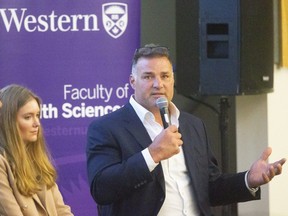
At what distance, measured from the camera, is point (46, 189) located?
10.8 ft

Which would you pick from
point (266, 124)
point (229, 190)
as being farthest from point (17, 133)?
point (266, 124)

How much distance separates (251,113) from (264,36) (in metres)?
0.78

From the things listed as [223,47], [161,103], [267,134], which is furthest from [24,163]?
[267,134]

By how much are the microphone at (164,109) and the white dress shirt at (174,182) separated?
17 centimetres

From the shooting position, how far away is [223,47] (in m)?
4.98

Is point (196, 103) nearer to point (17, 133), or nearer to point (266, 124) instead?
point (266, 124)

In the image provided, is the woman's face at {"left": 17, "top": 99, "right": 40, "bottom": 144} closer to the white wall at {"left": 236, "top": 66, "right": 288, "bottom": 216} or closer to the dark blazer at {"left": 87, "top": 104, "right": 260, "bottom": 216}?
the dark blazer at {"left": 87, "top": 104, "right": 260, "bottom": 216}

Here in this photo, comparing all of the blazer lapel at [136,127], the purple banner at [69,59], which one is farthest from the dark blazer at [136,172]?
the purple banner at [69,59]

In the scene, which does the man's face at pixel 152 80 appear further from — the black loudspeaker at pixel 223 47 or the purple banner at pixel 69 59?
the black loudspeaker at pixel 223 47

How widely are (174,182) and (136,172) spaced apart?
282mm

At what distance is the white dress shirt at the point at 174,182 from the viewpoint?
320cm

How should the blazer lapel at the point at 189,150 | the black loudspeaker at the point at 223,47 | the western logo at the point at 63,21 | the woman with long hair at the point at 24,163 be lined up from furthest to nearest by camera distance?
1. the black loudspeaker at the point at 223,47
2. the western logo at the point at 63,21
3. the blazer lapel at the point at 189,150
4. the woman with long hair at the point at 24,163

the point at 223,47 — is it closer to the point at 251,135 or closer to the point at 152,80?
the point at 251,135

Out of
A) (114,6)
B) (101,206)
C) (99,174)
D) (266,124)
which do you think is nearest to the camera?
(99,174)
